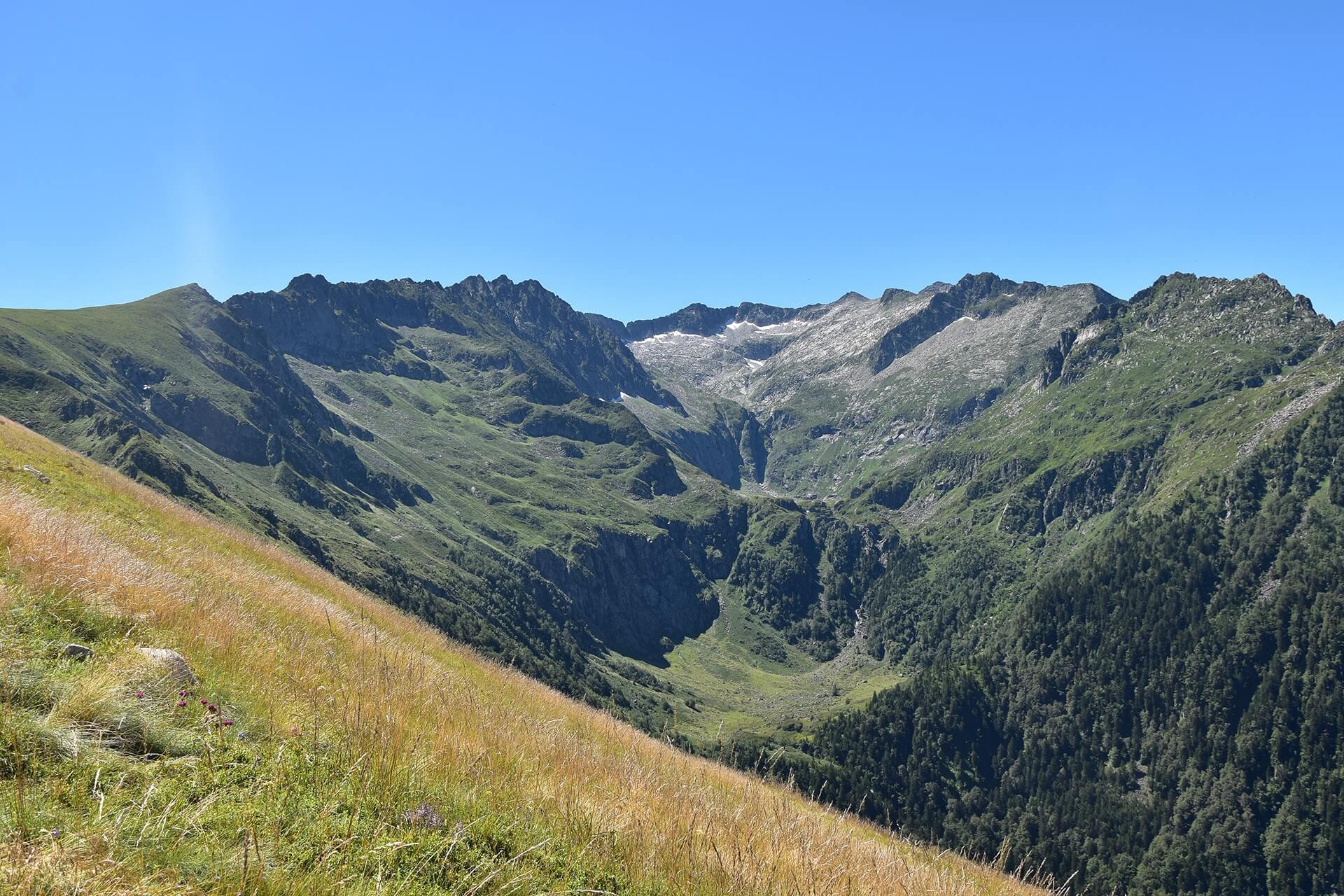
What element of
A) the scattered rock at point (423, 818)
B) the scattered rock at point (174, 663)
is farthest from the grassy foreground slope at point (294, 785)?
the scattered rock at point (174, 663)

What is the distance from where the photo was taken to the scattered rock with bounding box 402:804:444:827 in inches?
252

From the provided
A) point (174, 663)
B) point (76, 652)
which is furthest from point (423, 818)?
point (76, 652)

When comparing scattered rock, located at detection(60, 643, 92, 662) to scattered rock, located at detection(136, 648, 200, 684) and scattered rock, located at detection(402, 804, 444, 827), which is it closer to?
scattered rock, located at detection(136, 648, 200, 684)

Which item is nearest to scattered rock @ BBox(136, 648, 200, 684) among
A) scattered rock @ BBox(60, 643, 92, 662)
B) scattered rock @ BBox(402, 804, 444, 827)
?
scattered rock @ BBox(60, 643, 92, 662)

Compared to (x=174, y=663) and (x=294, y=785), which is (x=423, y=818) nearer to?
(x=294, y=785)

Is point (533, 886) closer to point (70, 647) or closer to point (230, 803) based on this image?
point (230, 803)

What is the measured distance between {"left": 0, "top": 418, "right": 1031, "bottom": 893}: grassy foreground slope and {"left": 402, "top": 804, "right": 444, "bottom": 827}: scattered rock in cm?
3

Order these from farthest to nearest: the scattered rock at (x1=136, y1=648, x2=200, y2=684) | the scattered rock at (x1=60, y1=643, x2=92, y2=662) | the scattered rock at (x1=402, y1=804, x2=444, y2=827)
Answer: the scattered rock at (x1=60, y1=643, x2=92, y2=662) → the scattered rock at (x1=136, y1=648, x2=200, y2=684) → the scattered rock at (x1=402, y1=804, x2=444, y2=827)

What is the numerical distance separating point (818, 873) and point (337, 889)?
4.43 metres

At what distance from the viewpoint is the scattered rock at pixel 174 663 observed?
804cm

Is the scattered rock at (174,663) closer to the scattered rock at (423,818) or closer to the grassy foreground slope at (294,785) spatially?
the grassy foreground slope at (294,785)

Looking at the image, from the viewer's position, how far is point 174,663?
8.23 m

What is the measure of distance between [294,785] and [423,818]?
1100 millimetres

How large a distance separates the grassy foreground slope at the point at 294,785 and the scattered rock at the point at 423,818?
0.09 ft
